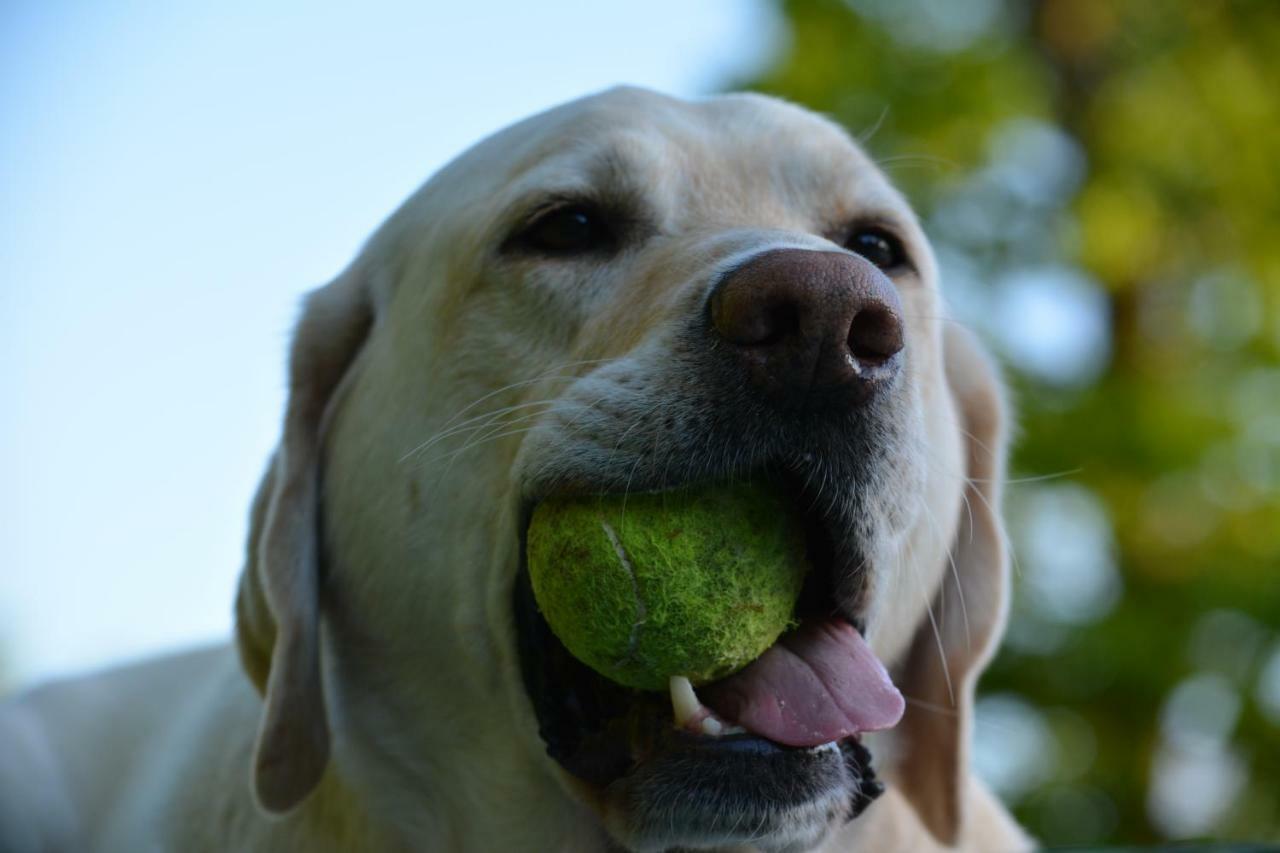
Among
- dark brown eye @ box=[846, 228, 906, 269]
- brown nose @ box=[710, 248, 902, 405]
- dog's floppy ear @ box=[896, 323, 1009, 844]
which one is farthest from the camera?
dog's floppy ear @ box=[896, 323, 1009, 844]

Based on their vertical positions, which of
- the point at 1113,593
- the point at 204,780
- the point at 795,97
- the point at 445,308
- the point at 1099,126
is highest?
the point at 445,308

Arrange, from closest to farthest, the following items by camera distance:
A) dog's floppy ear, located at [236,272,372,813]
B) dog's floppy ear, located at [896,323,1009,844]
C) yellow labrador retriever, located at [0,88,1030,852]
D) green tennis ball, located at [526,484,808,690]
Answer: green tennis ball, located at [526,484,808,690]
yellow labrador retriever, located at [0,88,1030,852]
dog's floppy ear, located at [236,272,372,813]
dog's floppy ear, located at [896,323,1009,844]

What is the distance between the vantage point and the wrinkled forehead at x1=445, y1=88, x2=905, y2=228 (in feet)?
8.18

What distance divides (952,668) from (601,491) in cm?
123

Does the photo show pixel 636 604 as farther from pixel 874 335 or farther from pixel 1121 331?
pixel 1121 331

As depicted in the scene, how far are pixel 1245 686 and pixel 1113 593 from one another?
A: 1180 mm

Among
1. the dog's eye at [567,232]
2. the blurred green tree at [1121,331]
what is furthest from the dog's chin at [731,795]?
the blurred green tree at [1121,331]

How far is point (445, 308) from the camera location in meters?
2.52

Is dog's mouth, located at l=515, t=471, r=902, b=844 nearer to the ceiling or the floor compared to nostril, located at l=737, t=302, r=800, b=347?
nearer to the floor

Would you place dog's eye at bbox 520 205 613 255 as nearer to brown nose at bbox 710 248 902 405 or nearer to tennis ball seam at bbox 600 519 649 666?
brown nose at bbox 710 248 902 405

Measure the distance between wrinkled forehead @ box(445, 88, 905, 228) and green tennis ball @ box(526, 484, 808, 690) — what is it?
716 millimetres

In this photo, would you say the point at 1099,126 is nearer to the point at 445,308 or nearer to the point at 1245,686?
the point at 1245,686

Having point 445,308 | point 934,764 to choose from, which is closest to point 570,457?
point 445,308

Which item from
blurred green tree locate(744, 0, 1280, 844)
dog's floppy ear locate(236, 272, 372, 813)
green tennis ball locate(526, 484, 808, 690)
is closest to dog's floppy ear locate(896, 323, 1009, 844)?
green tennis ball locate(526, 484, 808, 690)
